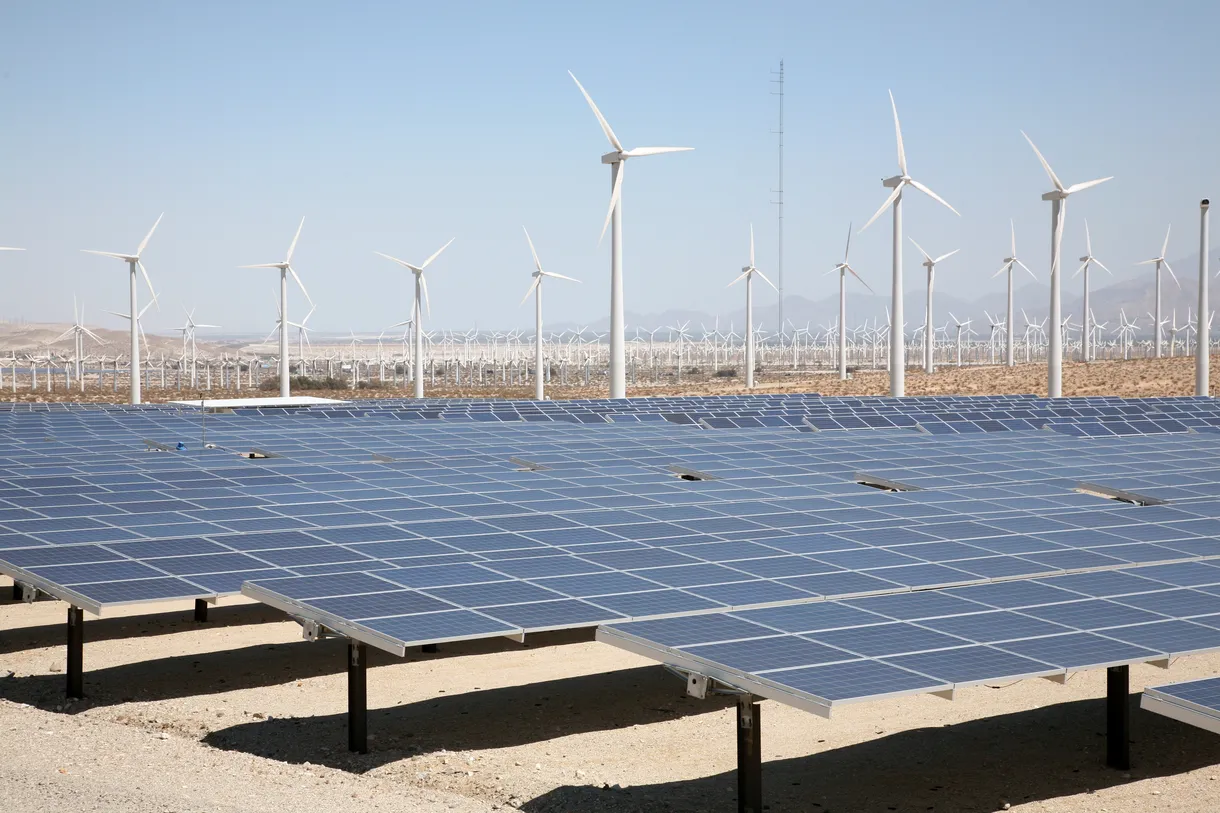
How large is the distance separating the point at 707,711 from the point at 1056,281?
49.6 meters

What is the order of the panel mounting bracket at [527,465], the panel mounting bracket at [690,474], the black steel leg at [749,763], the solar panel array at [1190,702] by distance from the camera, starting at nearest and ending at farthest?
the solar panel array at [1190,702] → the black steel leg at [749,763] → the panel mounting bracket at [690,474] → the panel mounting bracket at [527,465]

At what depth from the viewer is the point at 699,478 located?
106 ft

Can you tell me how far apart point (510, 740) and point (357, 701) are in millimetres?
2800

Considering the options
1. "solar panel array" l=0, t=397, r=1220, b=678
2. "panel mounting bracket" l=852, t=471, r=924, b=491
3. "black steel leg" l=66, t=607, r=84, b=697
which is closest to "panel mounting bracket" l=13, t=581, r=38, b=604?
"solar panel array" l=0, t=397, r=1220, b=678

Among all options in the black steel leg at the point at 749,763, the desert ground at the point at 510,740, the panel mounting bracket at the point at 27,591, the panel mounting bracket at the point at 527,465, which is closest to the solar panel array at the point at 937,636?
the black steel leg at the point at 749,763

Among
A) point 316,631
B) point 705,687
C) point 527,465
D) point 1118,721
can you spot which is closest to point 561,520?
point 316,631

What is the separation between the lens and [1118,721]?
62.4 ft

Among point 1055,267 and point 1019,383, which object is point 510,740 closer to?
point 1055,267

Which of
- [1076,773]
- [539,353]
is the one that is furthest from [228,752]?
[539,353]

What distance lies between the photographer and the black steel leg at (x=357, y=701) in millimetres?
19125

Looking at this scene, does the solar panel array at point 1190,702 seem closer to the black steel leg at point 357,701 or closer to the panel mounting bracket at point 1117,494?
A: the black steel leg at point 357,701

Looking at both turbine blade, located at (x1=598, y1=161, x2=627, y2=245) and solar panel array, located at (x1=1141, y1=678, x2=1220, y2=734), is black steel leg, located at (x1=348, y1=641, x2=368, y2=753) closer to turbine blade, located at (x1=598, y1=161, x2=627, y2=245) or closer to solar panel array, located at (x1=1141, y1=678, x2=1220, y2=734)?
solar panel array, located at (x1=1141, y1=678, x2=1220, y2=734)

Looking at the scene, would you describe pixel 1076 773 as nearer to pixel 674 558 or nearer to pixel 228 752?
pixel 674 558

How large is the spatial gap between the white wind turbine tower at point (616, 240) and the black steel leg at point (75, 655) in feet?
116
